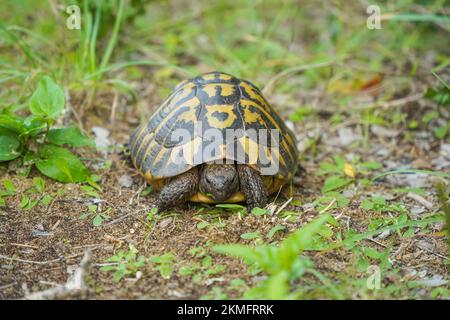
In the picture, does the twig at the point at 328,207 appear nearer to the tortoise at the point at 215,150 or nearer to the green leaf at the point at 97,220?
the tortoise at the point at 215,150

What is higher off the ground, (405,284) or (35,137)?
(35,137)

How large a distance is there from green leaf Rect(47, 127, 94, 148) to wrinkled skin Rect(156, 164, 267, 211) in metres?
0.76

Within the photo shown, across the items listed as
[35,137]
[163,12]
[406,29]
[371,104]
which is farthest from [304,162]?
[163,12]

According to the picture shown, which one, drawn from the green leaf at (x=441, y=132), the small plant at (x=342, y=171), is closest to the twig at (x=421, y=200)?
the small plant at (x=342, y=171)

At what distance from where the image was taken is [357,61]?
663 cm

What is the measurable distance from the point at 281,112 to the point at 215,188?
218 cm

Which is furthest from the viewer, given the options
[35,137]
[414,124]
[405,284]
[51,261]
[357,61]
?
[357,61]

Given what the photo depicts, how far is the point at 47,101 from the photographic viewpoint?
4.06m

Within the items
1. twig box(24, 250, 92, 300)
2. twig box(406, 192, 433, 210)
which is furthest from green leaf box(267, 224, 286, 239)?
twig box(406, 192, 433, 210)

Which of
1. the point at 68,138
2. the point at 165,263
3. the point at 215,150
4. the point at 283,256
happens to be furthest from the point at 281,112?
the point at 283,256

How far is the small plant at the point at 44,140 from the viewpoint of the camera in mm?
3992

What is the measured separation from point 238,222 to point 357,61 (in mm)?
3758

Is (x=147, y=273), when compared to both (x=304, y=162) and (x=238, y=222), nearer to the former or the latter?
(x=238, y=222)

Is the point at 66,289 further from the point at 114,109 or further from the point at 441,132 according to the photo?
the point at 441,132
